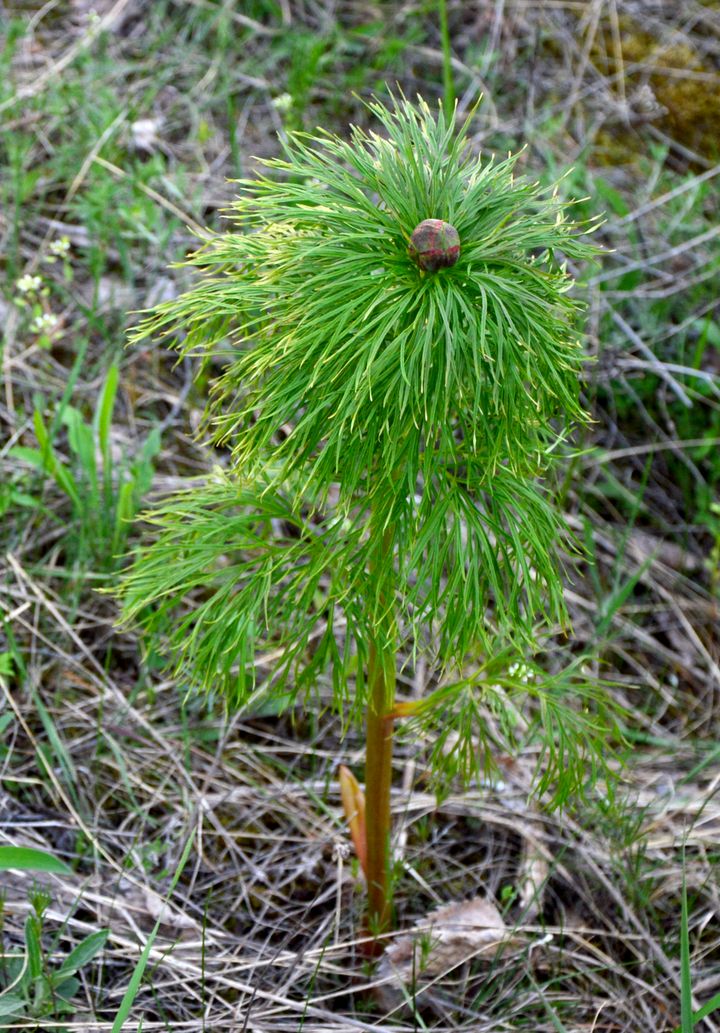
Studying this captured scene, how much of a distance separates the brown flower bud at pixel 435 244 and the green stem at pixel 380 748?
39 centimetres

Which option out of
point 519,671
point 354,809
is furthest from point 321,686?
point 519,671

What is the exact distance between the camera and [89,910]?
77.9 inches

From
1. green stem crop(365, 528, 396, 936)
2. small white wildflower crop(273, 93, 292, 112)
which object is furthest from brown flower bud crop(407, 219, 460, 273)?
small white wildflower crop(273, 93, 292, 112)

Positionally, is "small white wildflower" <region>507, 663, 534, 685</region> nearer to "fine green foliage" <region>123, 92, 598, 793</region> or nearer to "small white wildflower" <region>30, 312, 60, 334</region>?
"fine green foliage" <region>123, 92, 598, 793</region>

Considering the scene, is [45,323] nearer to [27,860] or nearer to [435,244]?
[27,860]

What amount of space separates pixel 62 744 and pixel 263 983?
67 centimetres

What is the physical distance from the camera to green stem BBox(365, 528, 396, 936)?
59.9 inches

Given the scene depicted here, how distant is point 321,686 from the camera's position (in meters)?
2.48

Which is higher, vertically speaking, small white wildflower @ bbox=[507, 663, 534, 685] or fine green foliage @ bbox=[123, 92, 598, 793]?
fine green foliage @ bbox=[123, 92, 598, 793]

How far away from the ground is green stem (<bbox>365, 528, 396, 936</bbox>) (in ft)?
0.36

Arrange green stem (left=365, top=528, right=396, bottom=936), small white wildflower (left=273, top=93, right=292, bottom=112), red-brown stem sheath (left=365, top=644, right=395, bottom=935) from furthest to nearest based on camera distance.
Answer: small white wildflower (left=273, top=93, right=292, bottom=112)
red-brown stem sheath (left=365, top=644, right=395, bottom=935)
green stem (left=365, top=528, right=396, bottom=936)

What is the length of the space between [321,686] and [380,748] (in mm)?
683

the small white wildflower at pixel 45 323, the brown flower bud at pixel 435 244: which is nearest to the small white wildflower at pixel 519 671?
the brown flower bud at pixel 435 244

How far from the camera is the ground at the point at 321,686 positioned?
1.94 m
